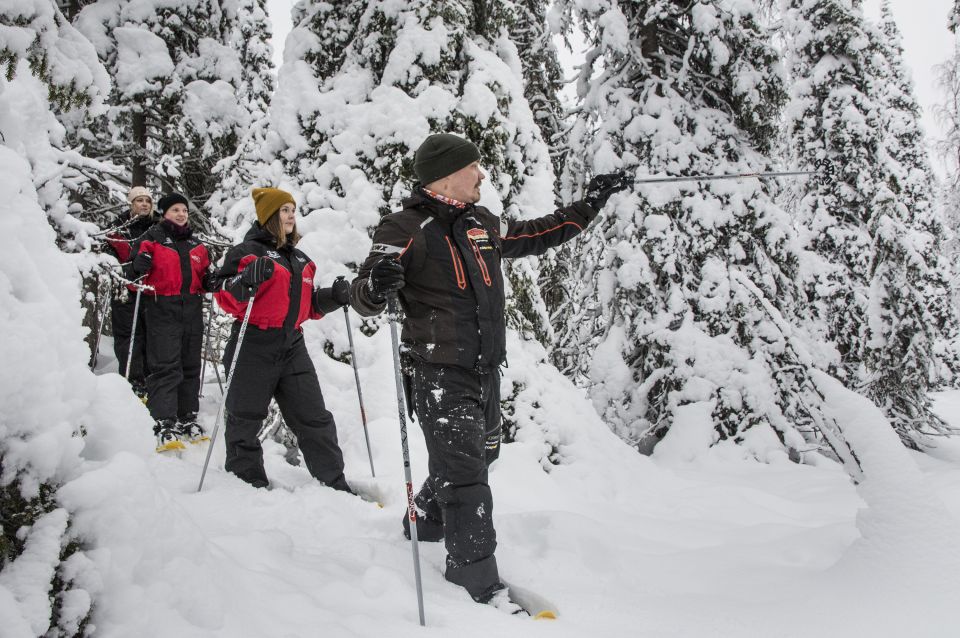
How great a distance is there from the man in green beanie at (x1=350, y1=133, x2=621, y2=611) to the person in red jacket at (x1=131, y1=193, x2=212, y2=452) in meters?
3.22

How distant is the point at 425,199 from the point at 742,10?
674 cm

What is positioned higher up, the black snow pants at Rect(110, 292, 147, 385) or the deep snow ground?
the black snow pants at Rect(110, 292, 147, 385)

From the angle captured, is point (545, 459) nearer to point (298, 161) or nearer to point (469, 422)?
point (469, 422)

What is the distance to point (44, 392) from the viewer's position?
5.51ft

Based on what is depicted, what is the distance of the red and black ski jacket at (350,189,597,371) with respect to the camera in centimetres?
321

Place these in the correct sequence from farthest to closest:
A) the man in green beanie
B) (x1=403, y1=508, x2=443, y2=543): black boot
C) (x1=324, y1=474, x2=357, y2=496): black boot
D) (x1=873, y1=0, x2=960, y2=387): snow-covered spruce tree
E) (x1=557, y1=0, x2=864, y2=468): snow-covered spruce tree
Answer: (x1=873, y1=0, x2=960, y2=387): snow-covered spruce tree, (x1=557, y1=0, x2=864, y2=468): snow-covered spruce tree, (x1=324, y1=474, x2=357, y2=496): black boot, (x1=403, y1=508, x2=443, y2=543): black boot, the man in green beanie

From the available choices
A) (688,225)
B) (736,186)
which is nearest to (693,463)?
(688,225)

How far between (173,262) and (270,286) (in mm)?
2120

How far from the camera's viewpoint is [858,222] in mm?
12922

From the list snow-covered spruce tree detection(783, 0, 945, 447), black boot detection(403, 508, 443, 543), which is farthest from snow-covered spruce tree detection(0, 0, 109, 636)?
snow-covered spruce tree detection(783, 0, 945, 447)

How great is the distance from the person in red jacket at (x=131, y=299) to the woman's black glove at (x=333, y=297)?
92.3 inches

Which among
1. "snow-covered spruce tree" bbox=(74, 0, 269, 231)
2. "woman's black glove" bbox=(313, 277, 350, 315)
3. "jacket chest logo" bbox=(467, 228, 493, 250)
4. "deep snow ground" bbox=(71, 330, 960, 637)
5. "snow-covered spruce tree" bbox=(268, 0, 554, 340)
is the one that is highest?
"snow-covered spruce tree" bbox=(74, 0, 269, 231)

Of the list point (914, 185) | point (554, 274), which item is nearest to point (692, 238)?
point (554, 274)

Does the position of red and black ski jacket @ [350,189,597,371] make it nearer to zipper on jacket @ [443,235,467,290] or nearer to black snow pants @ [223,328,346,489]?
zipper on jacket @ [443,235,467,290]
